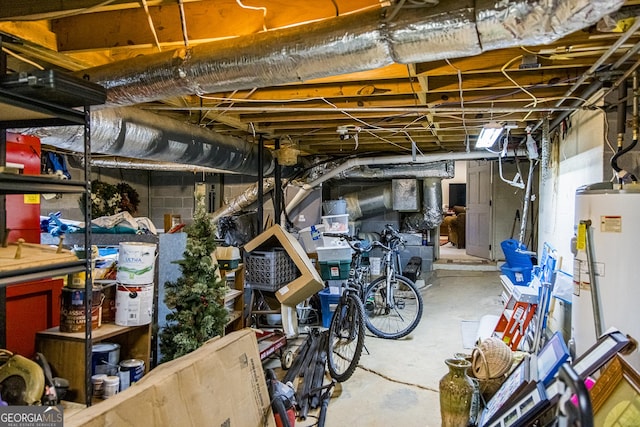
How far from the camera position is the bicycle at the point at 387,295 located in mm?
4508

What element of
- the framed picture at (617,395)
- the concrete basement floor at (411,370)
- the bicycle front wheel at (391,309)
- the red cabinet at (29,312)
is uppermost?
the red cabinet at (29,312)

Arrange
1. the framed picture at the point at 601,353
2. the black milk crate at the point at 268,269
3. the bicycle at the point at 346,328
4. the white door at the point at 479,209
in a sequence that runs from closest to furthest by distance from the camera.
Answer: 1. the framed picture at the point at 601,353
2. the bicycle at the point at 346,328
3. the black milk crate at the point at 268,269
4. the white door at the point at 479,209

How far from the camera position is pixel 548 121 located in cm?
398

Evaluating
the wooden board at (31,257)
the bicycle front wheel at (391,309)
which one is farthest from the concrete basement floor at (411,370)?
the wooden board at (31,257)

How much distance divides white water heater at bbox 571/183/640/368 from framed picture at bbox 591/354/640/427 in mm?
531

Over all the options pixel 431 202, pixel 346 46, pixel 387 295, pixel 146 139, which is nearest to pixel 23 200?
pixel 146 139

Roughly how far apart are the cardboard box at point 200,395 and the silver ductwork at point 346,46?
123 cm

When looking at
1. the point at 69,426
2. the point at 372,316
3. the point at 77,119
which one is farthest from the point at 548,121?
the point at 69,426

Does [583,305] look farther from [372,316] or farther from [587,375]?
[372,316]

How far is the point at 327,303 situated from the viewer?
461cm

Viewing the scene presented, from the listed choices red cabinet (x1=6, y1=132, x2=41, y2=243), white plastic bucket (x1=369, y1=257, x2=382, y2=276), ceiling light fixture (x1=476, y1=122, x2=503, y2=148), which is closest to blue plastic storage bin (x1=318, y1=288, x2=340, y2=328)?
white plastic bucket (x1=369, y1=257, x2=382, y2=276)

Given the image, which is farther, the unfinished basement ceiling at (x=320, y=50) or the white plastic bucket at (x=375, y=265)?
the white plastic bucket at (x=375, y=265)

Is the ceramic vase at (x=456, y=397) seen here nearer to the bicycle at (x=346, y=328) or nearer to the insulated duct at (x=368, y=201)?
the bicycle at (x=346, y=328)

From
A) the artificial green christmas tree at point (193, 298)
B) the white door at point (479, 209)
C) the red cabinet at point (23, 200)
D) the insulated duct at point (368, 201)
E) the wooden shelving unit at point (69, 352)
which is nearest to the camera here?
the wooden shelving unit at point (69, 352)
